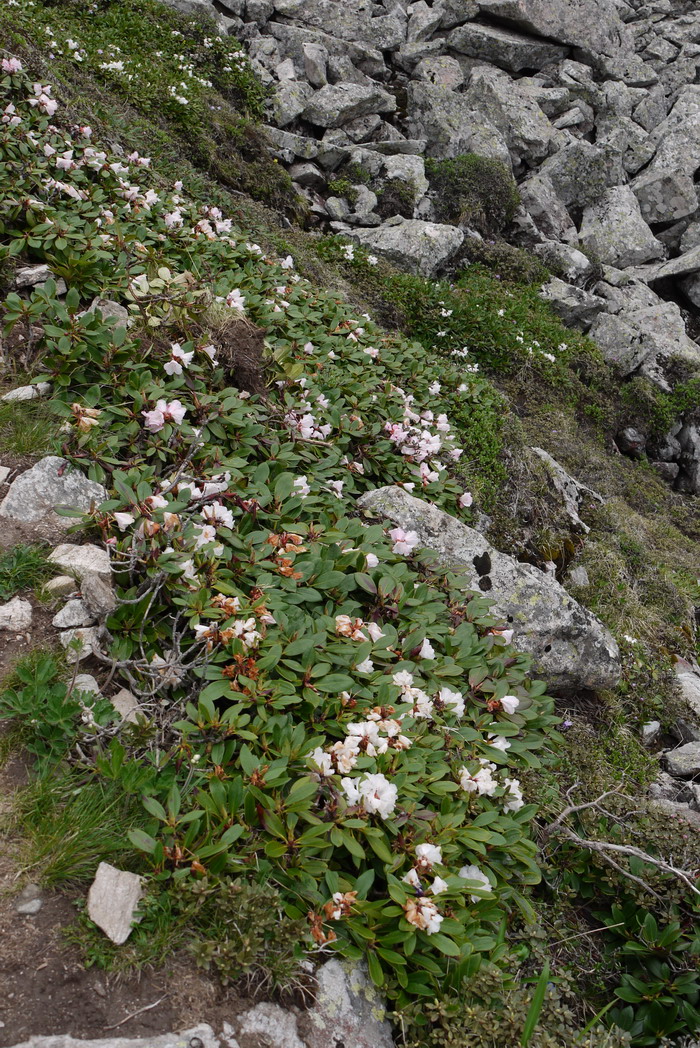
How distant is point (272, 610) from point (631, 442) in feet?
32.5

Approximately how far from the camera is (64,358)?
403cm

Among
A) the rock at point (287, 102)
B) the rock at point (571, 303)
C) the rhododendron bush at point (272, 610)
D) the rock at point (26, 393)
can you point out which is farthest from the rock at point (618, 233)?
the rock at point (26, 393)

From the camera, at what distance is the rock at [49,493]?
3.42 m

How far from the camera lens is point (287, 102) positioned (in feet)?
39.6

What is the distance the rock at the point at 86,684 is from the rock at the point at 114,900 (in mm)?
741

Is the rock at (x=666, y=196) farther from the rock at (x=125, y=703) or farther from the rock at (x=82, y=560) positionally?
the rock at (x=125, y=703)

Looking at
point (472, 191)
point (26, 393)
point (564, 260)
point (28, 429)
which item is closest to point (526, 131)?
point (472, 191)

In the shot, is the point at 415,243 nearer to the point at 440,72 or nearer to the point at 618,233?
the point at 618,233

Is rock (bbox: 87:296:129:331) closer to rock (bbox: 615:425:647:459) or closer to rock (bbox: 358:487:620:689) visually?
rock (bbox: 358:487:620:689)

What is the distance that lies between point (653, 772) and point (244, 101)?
11.9 m

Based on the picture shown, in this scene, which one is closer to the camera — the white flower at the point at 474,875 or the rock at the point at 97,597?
the white flower at the point at 474,875

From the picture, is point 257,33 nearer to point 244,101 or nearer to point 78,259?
point 244,101

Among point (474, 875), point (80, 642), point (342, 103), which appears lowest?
point (474, 875)

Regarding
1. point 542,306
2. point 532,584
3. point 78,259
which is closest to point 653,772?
point 532,584
